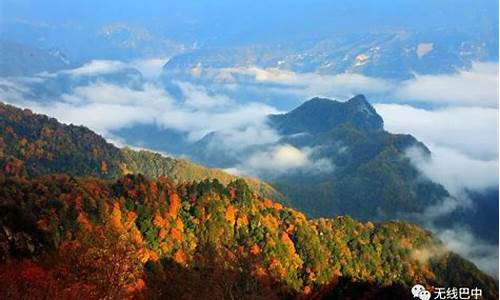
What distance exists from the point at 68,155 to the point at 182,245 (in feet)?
221

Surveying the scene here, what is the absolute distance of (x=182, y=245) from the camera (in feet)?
263

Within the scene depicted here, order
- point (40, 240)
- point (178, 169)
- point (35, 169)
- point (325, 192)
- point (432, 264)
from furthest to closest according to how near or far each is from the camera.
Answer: point (325, 192) < point (178, 169) < point (35, 169) < point (432, 264) < point (40, 240)

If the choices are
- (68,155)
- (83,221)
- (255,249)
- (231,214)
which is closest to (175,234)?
(255,249)

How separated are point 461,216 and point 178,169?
246 feet

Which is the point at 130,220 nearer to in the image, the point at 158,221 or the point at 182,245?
the point at 158,221

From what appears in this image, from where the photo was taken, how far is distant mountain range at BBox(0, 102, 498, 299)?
46.2 metres

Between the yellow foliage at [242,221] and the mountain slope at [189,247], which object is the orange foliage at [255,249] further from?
the yellow foliage at [242,221]

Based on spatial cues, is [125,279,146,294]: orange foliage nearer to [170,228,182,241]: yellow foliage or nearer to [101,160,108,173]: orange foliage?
[170,228,182,241]: yellow foliage

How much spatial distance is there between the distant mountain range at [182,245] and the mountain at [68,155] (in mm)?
725

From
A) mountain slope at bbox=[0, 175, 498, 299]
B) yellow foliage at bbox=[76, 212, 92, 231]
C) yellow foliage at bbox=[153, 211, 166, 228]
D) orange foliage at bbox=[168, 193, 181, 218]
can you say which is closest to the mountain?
orange foliage at bbox=[168, 193, 181, 218]

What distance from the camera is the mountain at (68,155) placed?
134125 millimetres

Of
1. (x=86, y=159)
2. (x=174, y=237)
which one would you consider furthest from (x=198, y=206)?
(x=86, y=159)

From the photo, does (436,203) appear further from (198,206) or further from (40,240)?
(40,240)

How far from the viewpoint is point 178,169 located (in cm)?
17025
